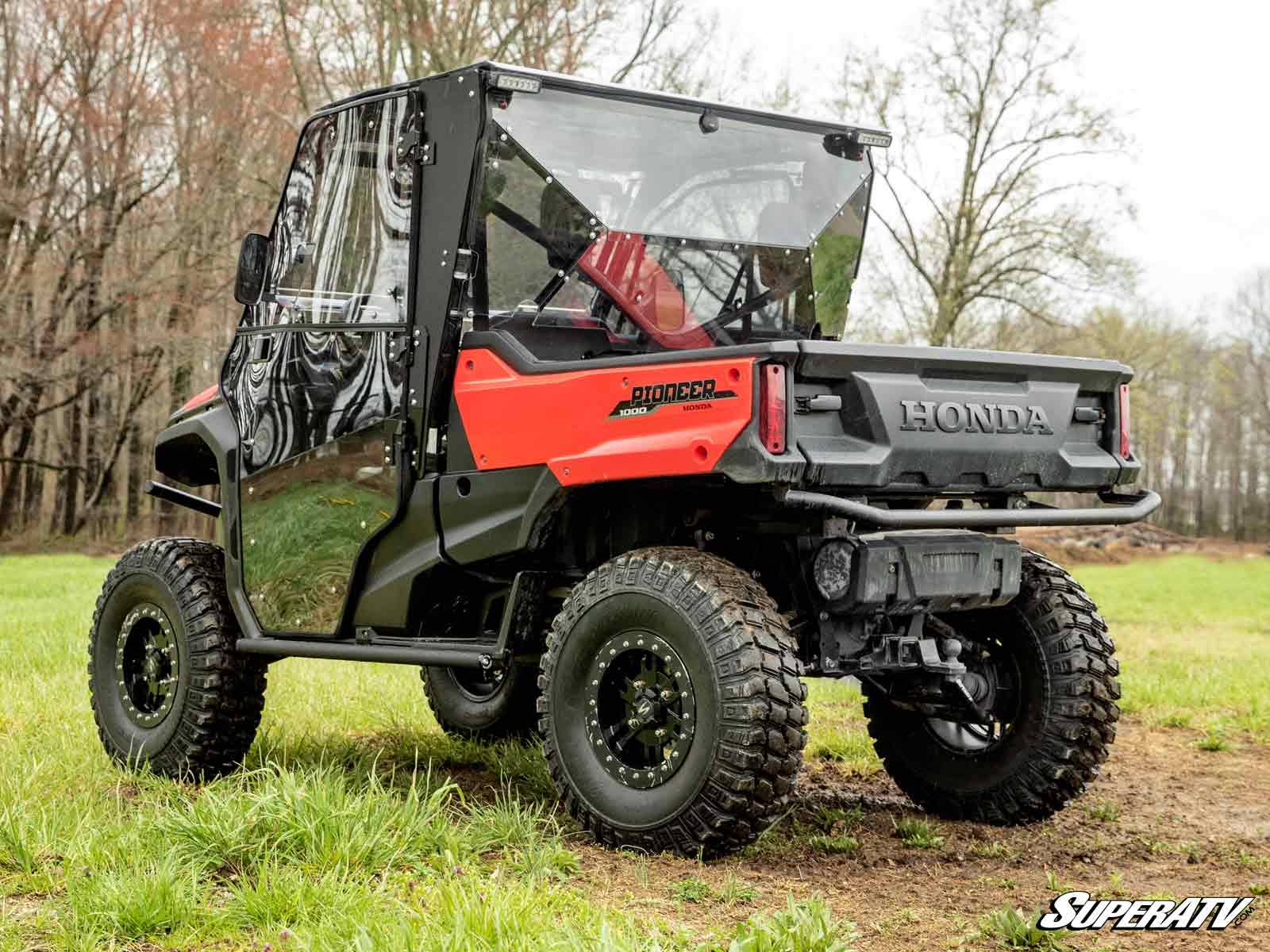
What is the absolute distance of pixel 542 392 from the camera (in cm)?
488

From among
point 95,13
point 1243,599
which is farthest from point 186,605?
point 95,13

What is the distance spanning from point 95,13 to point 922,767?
935 inches

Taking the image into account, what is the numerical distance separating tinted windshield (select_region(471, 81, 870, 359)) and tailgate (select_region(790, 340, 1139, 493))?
50.8 inches

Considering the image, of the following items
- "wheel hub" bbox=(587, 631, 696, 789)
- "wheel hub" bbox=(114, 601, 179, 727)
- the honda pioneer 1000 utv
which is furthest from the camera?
"wheel hub" bbox=(114, 601, 179, 727)

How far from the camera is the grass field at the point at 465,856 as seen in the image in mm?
3578

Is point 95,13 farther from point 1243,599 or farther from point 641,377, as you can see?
point 641,377

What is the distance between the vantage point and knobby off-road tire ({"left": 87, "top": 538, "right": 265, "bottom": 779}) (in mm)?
5879

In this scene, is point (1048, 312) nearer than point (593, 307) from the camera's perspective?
No

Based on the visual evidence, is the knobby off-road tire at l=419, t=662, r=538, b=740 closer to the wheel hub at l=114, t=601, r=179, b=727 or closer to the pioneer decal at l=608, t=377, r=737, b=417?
the wheel hub at l=114, t=601, r=179, b=727

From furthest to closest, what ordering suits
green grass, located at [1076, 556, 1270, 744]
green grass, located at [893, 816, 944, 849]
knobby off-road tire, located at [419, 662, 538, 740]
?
green grass, located at [1076, 556, 1270, 744] → knobby off-road tire, located at [419, 662, 538, 740] → green grass, located at [893, 816, 944, 849]

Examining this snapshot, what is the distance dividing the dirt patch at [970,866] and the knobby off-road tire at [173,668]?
6.20 ft

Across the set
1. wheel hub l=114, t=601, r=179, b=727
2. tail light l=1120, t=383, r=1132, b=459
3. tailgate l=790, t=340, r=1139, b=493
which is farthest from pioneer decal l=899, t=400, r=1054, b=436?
wheel hub l=114, t=601, r=179, b=727

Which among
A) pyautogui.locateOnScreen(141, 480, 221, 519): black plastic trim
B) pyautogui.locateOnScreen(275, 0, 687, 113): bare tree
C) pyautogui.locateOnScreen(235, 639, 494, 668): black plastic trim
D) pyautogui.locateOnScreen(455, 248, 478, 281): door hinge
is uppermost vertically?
pyautogui.locateOnScreen(275, 0, 687, 113): bare tree

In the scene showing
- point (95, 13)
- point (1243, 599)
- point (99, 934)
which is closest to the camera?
point (99, 934)
